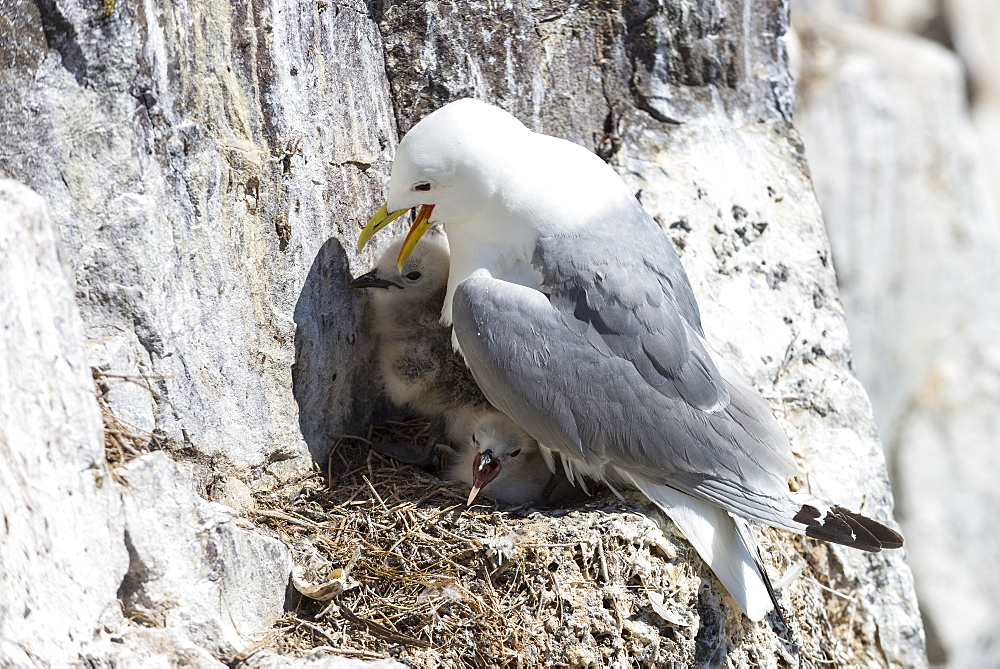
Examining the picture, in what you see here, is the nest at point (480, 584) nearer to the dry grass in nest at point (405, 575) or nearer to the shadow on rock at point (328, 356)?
the dry grass in nest at point (405, 575)

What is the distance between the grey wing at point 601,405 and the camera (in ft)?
8.70

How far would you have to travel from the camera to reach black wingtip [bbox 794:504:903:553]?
2537 millimetres

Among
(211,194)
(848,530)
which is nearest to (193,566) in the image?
(211,194)

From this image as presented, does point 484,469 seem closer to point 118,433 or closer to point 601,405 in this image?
point 601,405

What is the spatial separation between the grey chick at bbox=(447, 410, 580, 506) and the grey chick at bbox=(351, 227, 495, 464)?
109mm

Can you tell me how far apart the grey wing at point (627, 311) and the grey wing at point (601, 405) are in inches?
0.8

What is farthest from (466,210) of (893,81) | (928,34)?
(928,34)

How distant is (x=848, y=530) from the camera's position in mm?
2545

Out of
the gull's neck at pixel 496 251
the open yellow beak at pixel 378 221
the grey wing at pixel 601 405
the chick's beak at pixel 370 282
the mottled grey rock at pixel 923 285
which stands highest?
the open yellow beak at pixel 378 221

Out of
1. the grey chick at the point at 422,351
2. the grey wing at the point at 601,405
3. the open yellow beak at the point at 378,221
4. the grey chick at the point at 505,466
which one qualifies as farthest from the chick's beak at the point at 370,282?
the grey chick at the point at 505,466

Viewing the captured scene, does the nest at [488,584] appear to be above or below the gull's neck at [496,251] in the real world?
below

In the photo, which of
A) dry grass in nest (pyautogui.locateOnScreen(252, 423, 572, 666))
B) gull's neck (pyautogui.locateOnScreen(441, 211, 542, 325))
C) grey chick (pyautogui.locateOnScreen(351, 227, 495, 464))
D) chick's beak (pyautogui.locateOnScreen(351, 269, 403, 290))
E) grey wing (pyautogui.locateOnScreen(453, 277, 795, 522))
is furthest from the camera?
grey chick (pyautogui.locateOnScreen(351, 227, 495, 464))

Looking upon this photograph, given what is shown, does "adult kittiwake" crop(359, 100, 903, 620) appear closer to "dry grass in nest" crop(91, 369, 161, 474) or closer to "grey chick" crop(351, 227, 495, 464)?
"grey chick" crop(351, 227, 495, 464)

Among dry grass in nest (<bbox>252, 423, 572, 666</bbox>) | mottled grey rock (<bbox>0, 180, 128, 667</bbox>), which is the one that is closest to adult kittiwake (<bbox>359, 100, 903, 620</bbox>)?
dry grass in nest (<bbox>252, 423, 572, 666</bbox>)
